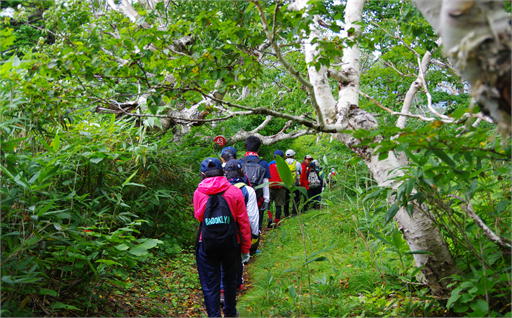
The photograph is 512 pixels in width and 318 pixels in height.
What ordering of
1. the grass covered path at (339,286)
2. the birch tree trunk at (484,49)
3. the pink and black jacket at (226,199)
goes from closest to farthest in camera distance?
the birch tree trunk at (484,49) < the grass covered path at (339,286) < the pink and black jacket at (226,199)

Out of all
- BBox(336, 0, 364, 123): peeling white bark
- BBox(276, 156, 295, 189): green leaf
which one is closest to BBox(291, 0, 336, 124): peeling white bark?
BBox(336, 0, 364, 123): peeling white bark

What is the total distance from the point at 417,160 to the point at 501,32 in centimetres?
135

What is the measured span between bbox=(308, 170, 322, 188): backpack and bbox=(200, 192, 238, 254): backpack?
272 inches

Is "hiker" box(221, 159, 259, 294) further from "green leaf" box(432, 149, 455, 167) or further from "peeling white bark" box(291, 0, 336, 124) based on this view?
"green leaf" box(432, 149, 455, 167)

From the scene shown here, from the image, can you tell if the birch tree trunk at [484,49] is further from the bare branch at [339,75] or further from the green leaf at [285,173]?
the bare branch at [339,75]

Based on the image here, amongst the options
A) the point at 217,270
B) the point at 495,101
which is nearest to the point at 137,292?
the point at 217,270

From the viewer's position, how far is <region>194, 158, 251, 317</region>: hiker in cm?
420

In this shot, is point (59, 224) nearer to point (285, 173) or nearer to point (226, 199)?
point (226, 199)

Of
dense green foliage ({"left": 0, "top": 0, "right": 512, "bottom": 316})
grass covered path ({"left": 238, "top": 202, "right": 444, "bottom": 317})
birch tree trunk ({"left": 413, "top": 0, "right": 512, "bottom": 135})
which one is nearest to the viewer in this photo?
birch tree trunk ({"left": 413, "top": 0, "right": 512, "bottom": 135})

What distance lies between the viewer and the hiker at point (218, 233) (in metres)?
4.20

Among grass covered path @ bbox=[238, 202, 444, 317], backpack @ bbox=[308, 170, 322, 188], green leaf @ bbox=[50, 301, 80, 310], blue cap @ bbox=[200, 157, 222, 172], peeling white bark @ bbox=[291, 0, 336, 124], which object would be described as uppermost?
peeling white bark @ bbox=[291, 0, 336, 124]

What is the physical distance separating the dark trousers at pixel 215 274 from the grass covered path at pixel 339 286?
0.41m

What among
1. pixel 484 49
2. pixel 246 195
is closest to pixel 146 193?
pixel 246 195

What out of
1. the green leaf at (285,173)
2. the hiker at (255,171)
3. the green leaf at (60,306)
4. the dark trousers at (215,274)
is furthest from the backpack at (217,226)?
the hiker at (255,171)
